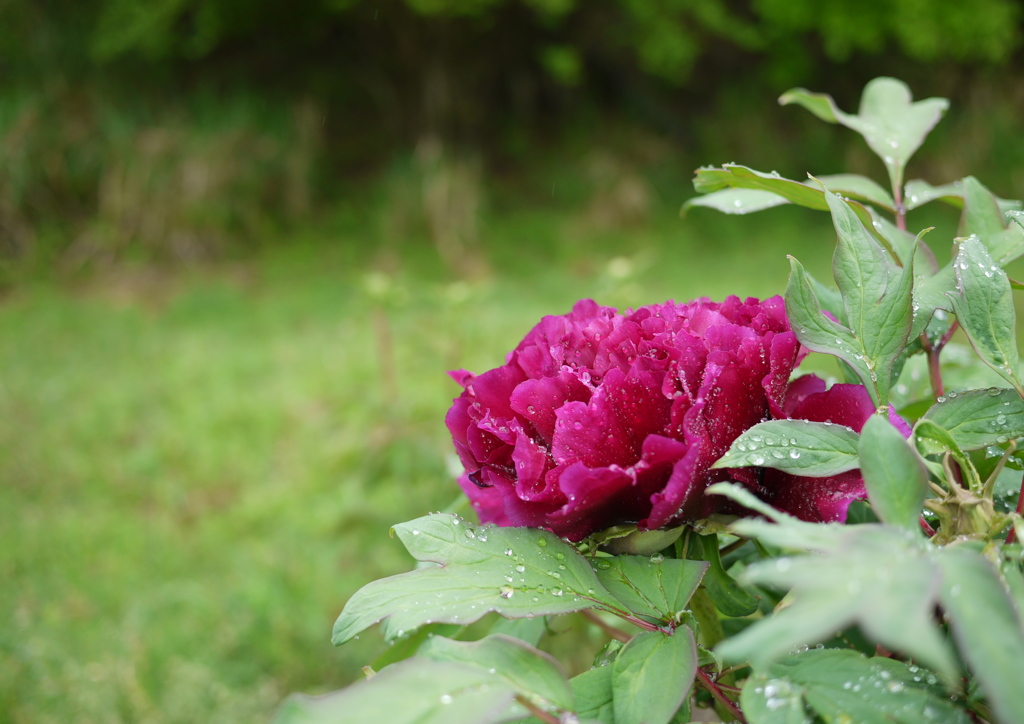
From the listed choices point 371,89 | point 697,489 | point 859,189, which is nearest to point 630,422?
point 697,489

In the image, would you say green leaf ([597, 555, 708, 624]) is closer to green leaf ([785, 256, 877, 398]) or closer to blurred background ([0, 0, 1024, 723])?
Result: green leaf ([785, 256, 877, 398])

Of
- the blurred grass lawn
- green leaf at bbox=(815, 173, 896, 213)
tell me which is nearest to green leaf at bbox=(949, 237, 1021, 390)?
green leaf at bbox=(815, 173, 896, 213)

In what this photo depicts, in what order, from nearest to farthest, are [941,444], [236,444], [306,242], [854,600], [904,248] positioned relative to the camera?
[854,600], [941,444], [904,248], [236,444], [306,242]

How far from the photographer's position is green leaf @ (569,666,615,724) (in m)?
0.32

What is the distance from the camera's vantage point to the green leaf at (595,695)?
1.07 ft

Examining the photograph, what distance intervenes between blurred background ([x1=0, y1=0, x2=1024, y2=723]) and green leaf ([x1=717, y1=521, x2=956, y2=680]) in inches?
39.3

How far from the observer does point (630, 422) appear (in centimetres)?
35

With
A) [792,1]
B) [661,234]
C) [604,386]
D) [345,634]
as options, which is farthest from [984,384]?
[792,1]

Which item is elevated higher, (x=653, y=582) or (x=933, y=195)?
(x=933, y=195)

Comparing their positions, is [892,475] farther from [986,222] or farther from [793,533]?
[986,222]

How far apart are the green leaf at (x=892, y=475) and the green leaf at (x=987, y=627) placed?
36 mm

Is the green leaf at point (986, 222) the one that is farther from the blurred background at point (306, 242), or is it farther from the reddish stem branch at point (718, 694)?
the blurred background at point (306, 242)

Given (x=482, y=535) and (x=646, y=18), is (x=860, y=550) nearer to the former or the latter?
(x=482, y=535)

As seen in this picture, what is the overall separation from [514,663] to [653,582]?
0.09m
